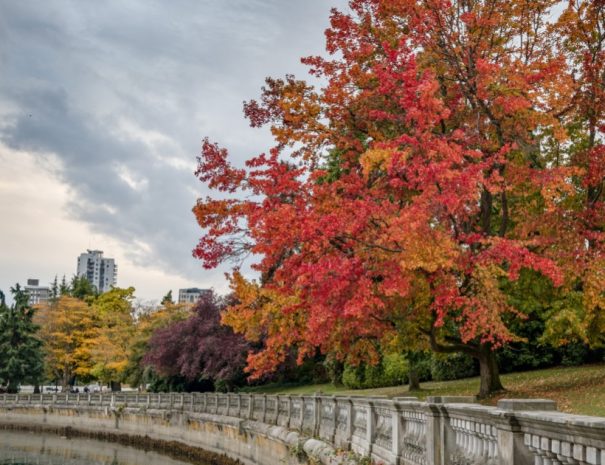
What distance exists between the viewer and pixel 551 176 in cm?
1547

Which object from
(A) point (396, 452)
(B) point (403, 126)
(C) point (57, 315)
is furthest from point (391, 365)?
(C) point (57, 315)

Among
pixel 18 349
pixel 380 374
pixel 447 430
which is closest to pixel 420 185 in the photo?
pixel 447 430

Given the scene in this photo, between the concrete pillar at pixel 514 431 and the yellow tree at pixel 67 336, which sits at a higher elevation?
A: the yellow tree at pixel 67 336

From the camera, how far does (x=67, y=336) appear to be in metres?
69.2

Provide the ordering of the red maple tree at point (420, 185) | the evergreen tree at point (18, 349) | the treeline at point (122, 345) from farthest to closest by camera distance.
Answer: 1. the evergreen tree at point (18, 349)
2. the treeline at point (122, 345)
3. the red maple tree at point (420, 185)

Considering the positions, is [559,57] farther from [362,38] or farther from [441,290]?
[441,290]

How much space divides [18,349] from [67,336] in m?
9.15

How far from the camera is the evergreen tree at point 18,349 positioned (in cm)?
5981

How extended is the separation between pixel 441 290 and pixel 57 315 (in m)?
62.7

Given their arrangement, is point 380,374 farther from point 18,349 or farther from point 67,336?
point 67,336

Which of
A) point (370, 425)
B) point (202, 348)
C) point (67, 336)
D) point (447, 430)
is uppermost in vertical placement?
point (67, 336)

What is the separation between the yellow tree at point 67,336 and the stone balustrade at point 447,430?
167 feet

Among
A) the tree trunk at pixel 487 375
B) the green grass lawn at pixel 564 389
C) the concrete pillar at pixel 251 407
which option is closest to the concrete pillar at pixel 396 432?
the green grass lawn at pixel 564 389

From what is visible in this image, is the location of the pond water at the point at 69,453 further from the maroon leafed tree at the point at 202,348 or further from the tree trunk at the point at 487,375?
the tree trunk at the point at 487,375
